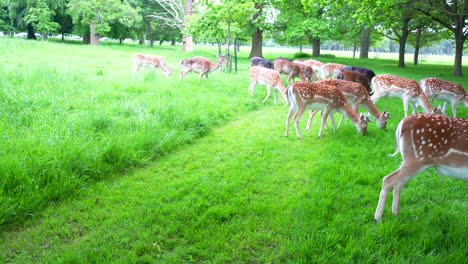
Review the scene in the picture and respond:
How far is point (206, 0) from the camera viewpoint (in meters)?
14.9

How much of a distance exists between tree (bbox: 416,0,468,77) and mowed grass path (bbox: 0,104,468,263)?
1302 centimetres

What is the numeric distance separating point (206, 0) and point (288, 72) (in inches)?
179

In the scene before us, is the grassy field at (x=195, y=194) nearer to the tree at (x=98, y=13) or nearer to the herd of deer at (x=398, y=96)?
the herd of deer at (x=398, y=96)

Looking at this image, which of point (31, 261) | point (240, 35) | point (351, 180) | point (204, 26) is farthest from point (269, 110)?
point (240, 35)

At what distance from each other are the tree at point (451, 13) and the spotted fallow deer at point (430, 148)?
13.5 m

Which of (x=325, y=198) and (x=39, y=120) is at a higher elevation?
(x=39, y=120)

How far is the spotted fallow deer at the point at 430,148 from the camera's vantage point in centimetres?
346

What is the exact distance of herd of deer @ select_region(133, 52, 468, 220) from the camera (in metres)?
3.52

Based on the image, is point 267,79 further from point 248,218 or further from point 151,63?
point 248,218

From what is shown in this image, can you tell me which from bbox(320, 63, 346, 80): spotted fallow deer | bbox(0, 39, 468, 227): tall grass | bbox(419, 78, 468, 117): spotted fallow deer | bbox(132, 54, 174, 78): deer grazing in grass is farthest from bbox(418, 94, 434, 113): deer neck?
bbox(132, 54, 174, 78): deer grazing in grass

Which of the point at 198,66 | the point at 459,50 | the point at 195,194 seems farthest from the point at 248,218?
the point at 459,50

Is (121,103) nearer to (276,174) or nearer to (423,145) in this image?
(276,174)

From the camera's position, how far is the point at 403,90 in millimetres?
8430

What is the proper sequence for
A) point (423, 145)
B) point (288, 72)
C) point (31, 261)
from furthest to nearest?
point (288, 72), point (423, 145), point (31, 261)
